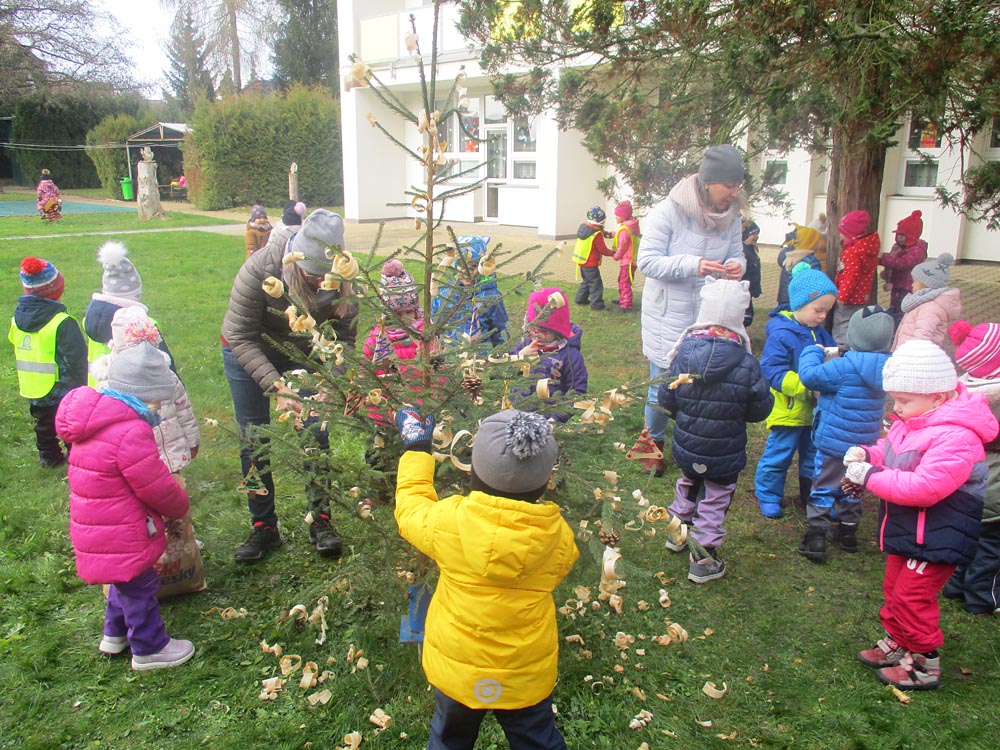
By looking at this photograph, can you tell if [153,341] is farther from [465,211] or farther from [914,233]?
[465,211]

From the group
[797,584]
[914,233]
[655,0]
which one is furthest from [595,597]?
[914,233]

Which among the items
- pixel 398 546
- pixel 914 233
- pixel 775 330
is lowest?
pixel 398 546

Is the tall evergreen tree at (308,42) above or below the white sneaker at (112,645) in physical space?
above

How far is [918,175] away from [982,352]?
41.5 feet

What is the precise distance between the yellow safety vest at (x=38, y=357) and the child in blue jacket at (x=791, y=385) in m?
4.96

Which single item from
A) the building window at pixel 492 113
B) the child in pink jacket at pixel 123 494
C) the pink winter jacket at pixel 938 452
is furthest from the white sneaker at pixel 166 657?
the building window at pixel 492 113

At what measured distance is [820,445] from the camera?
4.37 m

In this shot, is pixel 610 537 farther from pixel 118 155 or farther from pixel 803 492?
pixel 118 155

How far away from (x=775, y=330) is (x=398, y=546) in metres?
2.91

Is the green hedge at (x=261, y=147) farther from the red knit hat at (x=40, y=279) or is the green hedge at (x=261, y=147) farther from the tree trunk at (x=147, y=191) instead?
the red knit hat at (x=40, y=279)

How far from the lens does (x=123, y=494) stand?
321 cm

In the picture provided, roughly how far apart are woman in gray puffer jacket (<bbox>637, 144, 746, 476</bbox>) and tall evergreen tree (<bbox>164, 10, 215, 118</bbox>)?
4510cm

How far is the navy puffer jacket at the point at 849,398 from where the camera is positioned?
13.7ft

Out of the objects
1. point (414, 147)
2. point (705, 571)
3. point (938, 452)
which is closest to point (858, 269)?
point (705, 571)
